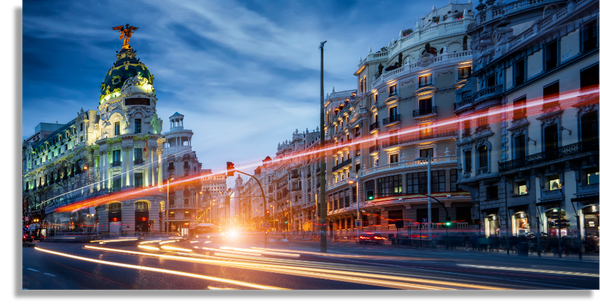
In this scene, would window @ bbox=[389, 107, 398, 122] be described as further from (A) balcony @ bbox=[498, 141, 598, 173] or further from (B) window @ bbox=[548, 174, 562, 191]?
(B) window @ bbox=[548, 174, 562, 191]

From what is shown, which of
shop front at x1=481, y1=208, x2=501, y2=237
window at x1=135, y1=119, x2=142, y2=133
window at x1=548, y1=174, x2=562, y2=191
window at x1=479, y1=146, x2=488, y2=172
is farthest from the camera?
window at x1=135, y1=119, x2=142, y2=133

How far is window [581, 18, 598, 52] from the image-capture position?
25.5 m

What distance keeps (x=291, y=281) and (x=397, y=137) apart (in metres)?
51.5

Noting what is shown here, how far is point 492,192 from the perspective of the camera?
41.9 meters

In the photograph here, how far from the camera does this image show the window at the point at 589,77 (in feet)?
82.5

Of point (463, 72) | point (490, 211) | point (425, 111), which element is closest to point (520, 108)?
point (490, 211)

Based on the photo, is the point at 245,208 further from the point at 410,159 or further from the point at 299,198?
the point at 410,159

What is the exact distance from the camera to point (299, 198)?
360ft

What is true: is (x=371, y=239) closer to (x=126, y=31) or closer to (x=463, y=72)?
(x=463, y=72)

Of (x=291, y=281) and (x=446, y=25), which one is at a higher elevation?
(x=446, y=25)

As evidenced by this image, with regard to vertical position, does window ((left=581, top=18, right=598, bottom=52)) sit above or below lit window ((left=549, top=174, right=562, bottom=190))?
above

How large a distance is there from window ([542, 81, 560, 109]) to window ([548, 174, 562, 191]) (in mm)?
4856

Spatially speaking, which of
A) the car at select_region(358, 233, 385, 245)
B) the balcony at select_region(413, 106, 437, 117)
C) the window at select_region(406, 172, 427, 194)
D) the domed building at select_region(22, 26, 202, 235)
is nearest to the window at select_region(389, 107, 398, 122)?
the balcony at select_region(413, 106, 437, 117)
